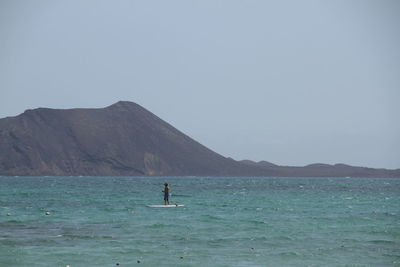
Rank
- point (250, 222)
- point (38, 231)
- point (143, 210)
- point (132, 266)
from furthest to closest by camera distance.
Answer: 1. point (143, 210)
2. point (250, 222)
3. point (38, 231)
4. point (132, 266)

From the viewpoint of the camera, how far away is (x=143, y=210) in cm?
5028

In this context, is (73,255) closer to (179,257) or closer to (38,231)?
(179,257)

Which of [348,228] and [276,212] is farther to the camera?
[276,212]

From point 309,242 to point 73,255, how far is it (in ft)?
36.7

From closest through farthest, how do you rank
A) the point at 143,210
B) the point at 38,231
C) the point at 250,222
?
the point at 38,231 → the point at 250,222 → the point at 143,210

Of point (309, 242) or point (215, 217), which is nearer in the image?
point (309, 242)

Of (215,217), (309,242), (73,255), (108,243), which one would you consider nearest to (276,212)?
(215,217)

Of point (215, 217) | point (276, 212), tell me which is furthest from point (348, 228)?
point (276, 212)

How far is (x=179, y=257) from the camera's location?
2580 centimetres

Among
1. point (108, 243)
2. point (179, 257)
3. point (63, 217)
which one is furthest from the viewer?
point (63, 217)

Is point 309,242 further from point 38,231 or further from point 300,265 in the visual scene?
point 38,231

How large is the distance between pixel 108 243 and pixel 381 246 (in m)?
12.3

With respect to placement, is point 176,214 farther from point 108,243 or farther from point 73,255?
point 73,255

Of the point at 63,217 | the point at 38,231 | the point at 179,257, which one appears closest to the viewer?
the point at 179,257
